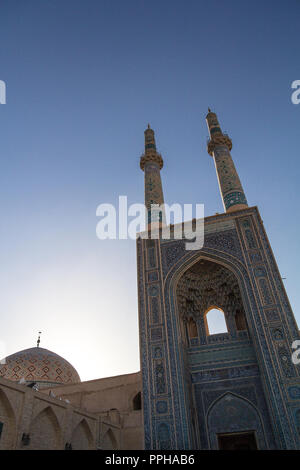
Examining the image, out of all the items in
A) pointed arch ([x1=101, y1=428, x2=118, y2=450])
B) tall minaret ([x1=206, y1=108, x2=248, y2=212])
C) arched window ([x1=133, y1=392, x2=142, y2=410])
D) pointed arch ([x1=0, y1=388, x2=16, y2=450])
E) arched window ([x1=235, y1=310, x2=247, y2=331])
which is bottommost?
pointed arch ([x1=0, y1=388, x2=16, y2=450])

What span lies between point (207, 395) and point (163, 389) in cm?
121

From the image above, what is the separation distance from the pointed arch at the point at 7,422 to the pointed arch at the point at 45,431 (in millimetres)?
575

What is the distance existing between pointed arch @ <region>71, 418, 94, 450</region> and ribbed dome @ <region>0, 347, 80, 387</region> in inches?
244

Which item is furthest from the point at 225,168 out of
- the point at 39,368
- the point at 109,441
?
the point at 39,368

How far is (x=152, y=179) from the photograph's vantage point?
1360 cm

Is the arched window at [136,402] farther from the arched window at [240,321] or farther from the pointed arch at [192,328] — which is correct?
the arched window at [240,321]

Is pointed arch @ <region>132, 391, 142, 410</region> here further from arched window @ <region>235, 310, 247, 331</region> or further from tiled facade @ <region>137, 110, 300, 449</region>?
arched window @ <region>235, 310, 247, 331</region>

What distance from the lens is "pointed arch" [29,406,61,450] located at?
774cm

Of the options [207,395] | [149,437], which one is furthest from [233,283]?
[149,437]

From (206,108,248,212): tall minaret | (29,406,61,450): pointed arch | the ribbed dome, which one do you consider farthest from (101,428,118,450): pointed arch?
(206,108,248,212): tall minaret

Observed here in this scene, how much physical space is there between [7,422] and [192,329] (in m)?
5.23

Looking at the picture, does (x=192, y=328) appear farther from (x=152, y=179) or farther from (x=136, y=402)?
(x=152, y=179)

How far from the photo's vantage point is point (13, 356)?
1600 cm
